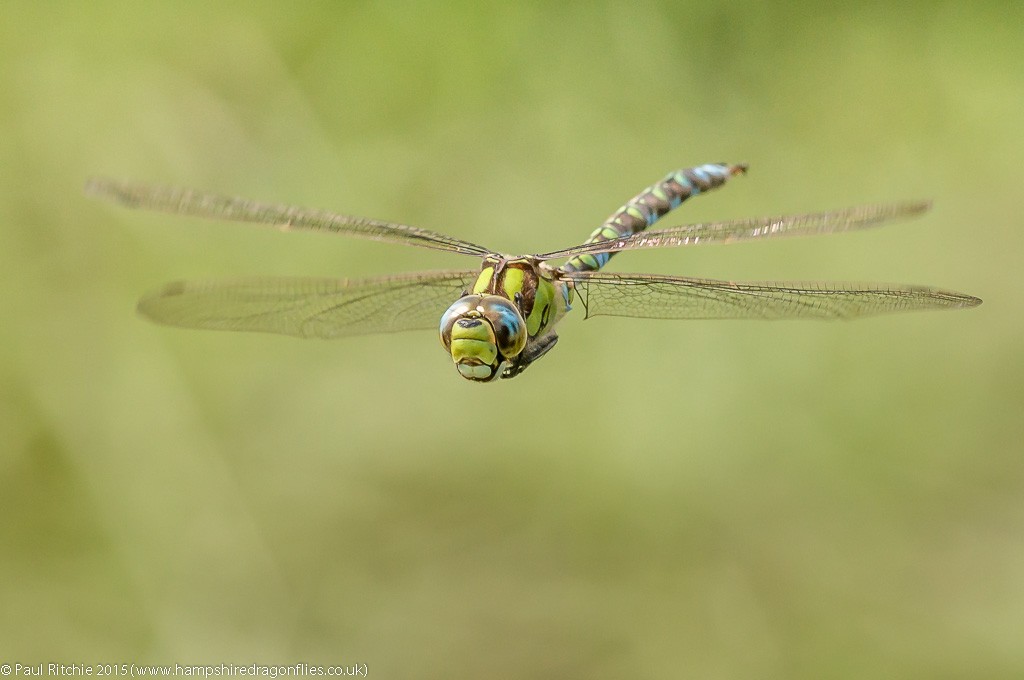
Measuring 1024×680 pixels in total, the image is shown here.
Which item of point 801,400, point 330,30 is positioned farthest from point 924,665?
point 330,30

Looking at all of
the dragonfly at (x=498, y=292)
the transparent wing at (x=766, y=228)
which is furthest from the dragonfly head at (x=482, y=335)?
the transparent wing at (x=766, y=228)

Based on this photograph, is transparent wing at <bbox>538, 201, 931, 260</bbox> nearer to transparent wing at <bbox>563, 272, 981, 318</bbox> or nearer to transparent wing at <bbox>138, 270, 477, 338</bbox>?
transparent wing at <bbox>563, 272, 981, 318</bbox>

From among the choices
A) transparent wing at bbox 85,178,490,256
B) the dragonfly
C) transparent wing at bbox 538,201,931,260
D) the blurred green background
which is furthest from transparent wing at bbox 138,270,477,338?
the blurred green background

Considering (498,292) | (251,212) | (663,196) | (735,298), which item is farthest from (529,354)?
(663,196)

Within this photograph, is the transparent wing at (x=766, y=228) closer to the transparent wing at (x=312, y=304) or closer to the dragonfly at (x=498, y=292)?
the dragonfly at (x=498, y=292)

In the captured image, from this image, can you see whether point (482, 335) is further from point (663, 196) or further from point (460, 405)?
point (460, 405)

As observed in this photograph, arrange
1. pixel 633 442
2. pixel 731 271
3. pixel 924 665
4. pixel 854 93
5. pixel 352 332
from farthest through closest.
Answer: pixel 854 93 < pixel 731 271 < pixel 633 442 < pixel 924 665 < pixel 352 332

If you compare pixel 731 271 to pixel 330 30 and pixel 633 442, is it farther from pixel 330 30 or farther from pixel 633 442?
pixel 330 30

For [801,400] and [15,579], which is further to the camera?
[801,400]
